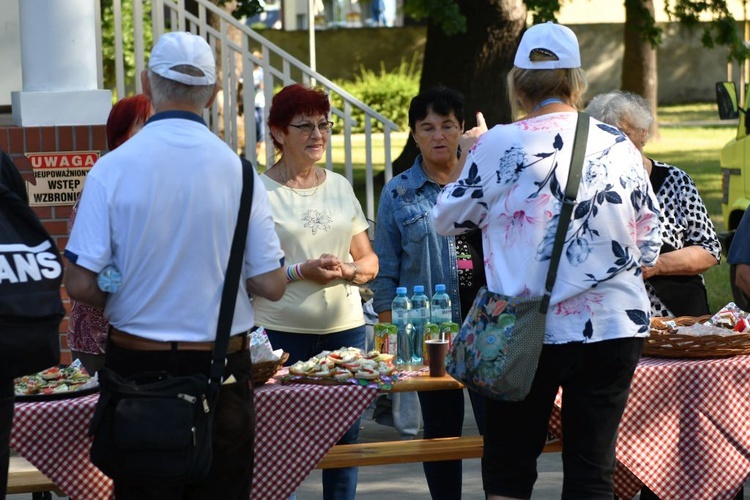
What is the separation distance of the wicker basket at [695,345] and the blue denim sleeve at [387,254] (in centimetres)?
108

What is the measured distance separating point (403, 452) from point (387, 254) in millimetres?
859

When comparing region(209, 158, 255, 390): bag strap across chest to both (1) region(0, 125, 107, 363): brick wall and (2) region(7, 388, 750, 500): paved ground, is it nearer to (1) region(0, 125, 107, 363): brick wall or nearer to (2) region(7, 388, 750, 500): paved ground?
(2) region(7, 388, 750, 500): paved ground

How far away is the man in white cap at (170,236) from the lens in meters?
3.41

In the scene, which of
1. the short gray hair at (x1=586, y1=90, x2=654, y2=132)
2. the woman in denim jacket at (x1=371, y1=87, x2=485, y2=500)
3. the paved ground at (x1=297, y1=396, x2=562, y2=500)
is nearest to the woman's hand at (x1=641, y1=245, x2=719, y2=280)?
the short gray hair at (x1=586, y1=90, x2=654, y2=132)

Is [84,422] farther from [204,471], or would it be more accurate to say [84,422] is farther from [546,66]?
[546,66]

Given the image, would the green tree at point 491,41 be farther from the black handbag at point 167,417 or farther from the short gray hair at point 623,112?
the black handbag at point 167,417

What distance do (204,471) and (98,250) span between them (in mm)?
697

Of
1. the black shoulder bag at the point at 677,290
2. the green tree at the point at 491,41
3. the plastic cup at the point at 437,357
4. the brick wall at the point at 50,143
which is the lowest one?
the plastic cup at the point at 437,357

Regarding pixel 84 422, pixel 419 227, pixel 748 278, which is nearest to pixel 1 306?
pixel 84 422

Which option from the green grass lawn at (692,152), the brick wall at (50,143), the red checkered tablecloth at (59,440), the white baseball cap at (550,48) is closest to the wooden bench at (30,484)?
the red checkered tablecloth at (59,440)

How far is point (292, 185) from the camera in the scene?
5133 millimetres

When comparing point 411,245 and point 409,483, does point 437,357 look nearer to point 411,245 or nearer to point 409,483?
point 411,245

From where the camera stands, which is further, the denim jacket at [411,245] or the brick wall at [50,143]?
the brick wall at [50,143]

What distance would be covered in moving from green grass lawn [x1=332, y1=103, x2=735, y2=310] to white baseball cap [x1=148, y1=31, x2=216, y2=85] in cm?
817
